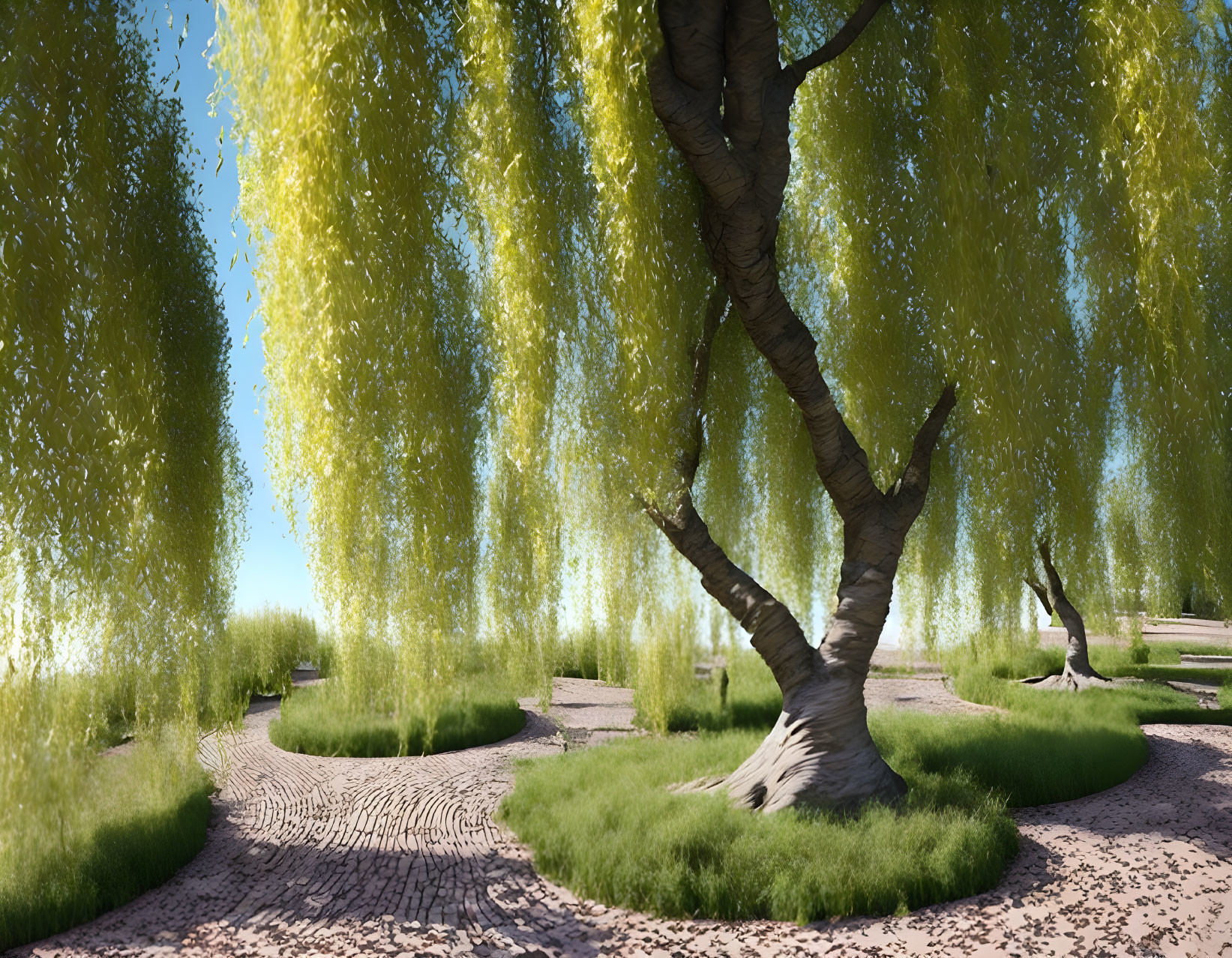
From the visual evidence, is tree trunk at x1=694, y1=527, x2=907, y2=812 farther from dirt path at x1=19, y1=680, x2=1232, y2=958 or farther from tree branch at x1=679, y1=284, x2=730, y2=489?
tree branch at x1=679, y1=284, x2=730, y2=489

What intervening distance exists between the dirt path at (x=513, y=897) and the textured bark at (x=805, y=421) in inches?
53.1

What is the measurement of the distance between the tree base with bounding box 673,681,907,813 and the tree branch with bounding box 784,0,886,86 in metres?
4.22

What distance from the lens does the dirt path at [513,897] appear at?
14.6 ft

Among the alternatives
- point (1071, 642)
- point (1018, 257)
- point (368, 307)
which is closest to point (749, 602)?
point (1018, 257)

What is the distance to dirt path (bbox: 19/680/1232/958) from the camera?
14.6 ft

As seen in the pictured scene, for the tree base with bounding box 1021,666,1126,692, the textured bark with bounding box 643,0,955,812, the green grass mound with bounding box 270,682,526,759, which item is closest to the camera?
the textured bark with bounding box 643,0,955,812

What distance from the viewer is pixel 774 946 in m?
4.42

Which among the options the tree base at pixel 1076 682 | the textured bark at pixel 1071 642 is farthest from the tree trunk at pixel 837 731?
the tree base at pixel 1076 682

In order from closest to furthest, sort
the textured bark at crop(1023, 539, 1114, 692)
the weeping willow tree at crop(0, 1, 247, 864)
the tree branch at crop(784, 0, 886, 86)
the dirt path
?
the dirt path
the weeping willow tree at crop(0, 1, 247, 864)
the tree branch at crop(784, 0, 886, 86)
the textured bark at crop(1023, 539, 1114, 692)

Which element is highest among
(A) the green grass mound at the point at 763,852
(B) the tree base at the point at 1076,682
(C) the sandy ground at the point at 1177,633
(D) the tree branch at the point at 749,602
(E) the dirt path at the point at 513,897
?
(D) the tree branch at the point at 749,602

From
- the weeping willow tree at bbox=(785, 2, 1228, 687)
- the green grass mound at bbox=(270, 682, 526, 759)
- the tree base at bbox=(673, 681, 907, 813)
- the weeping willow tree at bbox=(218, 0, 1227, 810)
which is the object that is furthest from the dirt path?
the weeping willow tree at bbox=(785, 2, 1228, 687)

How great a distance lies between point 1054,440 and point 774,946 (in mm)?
3615

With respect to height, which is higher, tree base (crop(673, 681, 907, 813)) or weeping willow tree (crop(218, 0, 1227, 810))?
weeping willow tree (crop(218, 0, 1227, 810))

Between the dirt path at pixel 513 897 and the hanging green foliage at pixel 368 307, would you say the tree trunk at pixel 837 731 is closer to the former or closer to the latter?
the dirt path at pixel 513 897
